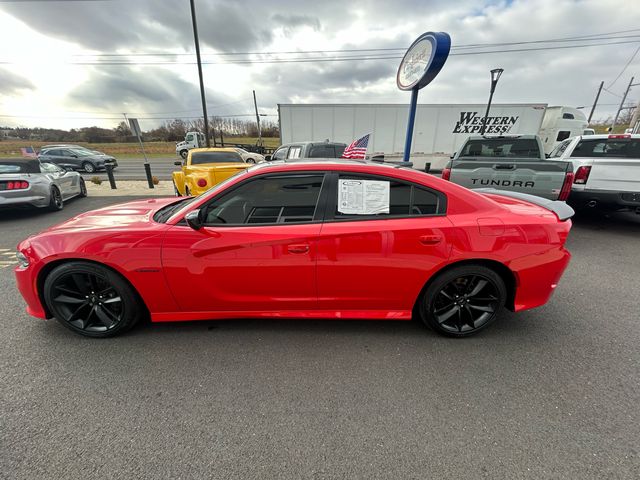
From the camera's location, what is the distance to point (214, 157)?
7938 millimetres

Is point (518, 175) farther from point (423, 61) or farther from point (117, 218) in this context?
point (117, 218)

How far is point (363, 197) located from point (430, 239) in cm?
63

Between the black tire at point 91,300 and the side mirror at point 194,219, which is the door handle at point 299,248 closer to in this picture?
the side mirror at point 194,219

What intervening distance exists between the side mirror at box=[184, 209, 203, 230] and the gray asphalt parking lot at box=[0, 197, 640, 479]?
40.9 inches

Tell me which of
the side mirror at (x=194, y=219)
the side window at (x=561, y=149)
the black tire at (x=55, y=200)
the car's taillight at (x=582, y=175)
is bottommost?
the black tire at (x=55, y=200)

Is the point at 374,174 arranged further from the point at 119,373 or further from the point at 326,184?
the point at 119,373

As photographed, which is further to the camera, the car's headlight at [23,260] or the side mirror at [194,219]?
the car's headlight at [23,260]

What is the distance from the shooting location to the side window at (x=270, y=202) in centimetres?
225

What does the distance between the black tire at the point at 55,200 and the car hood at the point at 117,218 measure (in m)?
5.79

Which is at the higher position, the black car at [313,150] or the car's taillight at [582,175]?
the black car at [313,150]

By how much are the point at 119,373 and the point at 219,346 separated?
72 cm

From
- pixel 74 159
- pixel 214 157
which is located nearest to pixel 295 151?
pixel 214 157

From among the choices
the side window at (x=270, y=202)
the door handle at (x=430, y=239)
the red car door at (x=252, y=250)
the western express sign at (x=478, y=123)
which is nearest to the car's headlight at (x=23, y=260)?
the red car door at (x=252, y=250)

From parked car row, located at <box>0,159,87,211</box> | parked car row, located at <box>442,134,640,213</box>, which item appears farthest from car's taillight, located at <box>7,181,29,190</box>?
parked car row, located at <box>442,134,640,213</box>
